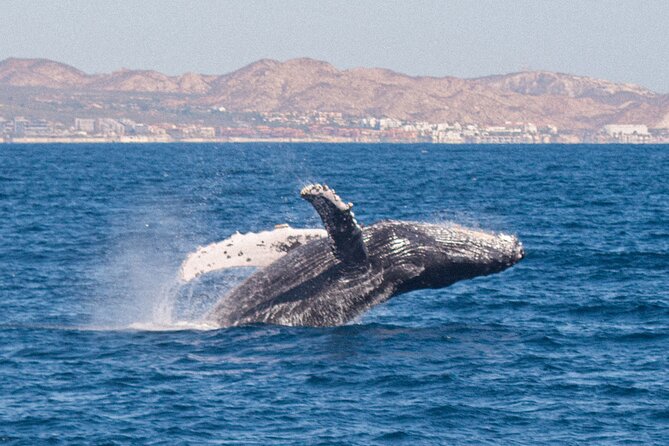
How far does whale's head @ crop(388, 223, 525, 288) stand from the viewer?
17.5 m

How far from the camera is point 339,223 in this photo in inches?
634

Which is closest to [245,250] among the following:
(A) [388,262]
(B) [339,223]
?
(B) [339,223]

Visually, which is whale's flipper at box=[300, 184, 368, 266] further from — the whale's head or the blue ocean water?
the blue ocean water

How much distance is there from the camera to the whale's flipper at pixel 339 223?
15398 millimetres

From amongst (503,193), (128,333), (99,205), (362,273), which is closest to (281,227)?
(362,273)

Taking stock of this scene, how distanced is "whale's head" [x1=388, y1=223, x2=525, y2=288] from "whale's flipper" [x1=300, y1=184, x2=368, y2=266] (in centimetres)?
94

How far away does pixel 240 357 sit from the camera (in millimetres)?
17141

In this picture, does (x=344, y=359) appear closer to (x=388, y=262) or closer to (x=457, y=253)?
(x=388, y=262)

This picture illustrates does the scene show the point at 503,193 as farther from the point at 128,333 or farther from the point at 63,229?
the point at 128,333

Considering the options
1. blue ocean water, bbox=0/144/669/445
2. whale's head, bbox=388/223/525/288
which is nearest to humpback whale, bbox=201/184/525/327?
whale's head, bbox=388/223/525/288

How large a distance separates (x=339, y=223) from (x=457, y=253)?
240 centimetres

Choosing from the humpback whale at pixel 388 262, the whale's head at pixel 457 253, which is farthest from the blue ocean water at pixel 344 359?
Result: the whale's head at pixel 457 253

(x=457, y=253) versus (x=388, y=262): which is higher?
(x=457, y=253)

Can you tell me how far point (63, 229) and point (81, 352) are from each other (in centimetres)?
2293
